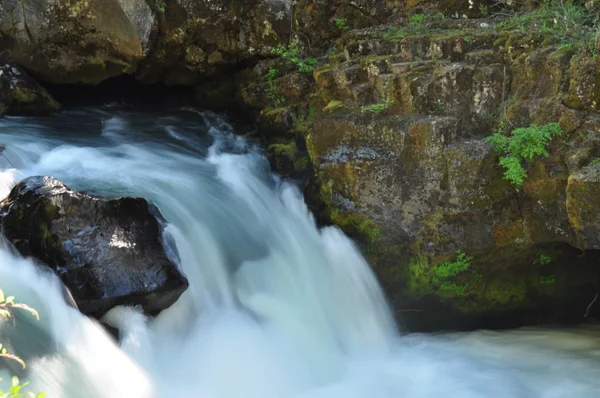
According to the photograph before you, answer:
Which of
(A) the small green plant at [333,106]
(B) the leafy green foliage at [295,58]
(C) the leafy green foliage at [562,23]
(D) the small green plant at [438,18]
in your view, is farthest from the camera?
(B) the leafy green foliage at [295,58]

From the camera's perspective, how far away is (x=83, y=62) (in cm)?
867

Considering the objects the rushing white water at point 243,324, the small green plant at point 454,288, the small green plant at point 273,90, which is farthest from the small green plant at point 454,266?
the small green plant at point 273,90

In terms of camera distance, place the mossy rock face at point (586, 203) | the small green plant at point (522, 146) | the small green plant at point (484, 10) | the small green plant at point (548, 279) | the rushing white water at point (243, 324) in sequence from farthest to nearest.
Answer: the small green plant at point (484, 10), the small green plant at point (548, 279), the small green plant at point (522, 146), the mossy rock face at point (586, 203), the rushing white water at point (243, 324)

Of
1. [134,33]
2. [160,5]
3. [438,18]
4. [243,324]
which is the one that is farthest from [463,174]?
[134,33]

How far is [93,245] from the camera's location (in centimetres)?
466

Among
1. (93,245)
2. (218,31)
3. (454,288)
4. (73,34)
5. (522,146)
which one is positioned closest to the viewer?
(93,245)

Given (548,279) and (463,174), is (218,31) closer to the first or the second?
(463,174)

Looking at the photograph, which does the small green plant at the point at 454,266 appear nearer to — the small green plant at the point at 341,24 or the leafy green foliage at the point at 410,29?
the leafy green foliage at the point at 410,29

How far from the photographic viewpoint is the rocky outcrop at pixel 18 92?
799 centimetres

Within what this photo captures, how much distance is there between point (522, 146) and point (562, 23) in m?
1.67

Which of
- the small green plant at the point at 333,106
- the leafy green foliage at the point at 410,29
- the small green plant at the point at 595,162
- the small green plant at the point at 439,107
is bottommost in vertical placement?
the small green plant at the point at 595,162

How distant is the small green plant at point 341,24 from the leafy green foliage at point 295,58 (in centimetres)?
70

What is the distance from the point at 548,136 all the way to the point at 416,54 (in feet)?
6.51

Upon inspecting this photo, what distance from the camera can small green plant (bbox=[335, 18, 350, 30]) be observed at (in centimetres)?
824
